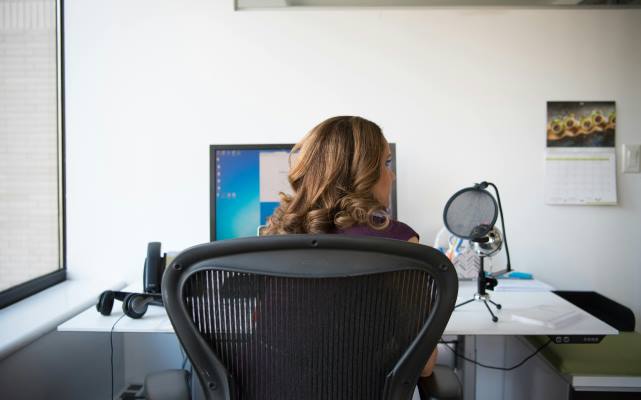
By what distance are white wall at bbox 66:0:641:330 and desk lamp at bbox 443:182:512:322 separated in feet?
1.38

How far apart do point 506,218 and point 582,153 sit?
0.46 metres

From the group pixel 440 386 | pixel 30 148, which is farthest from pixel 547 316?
pixel 30 148

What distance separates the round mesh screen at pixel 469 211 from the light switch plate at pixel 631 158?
0.93 metres

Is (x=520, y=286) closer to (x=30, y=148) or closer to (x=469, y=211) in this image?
(x=469, y=211)

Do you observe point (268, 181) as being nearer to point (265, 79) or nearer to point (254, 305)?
point (265, 79)

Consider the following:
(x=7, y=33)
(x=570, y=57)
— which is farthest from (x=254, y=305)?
(x=570, y=57)

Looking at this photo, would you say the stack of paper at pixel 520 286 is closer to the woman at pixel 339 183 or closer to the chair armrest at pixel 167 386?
the woman at pixel 339 183

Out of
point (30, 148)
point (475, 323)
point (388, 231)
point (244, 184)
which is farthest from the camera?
point (30, 148)

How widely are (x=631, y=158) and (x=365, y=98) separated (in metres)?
1.29

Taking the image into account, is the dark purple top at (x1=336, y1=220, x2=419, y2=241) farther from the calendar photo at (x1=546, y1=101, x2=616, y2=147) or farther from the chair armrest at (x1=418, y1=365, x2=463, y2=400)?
the calendar photo at (x1=546, y1=101, x2=616, y2=147)

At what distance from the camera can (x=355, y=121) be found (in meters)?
0.92

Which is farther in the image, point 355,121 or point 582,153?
point 582,153

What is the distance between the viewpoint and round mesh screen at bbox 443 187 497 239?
4.67 ft

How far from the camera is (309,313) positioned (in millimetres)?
608
